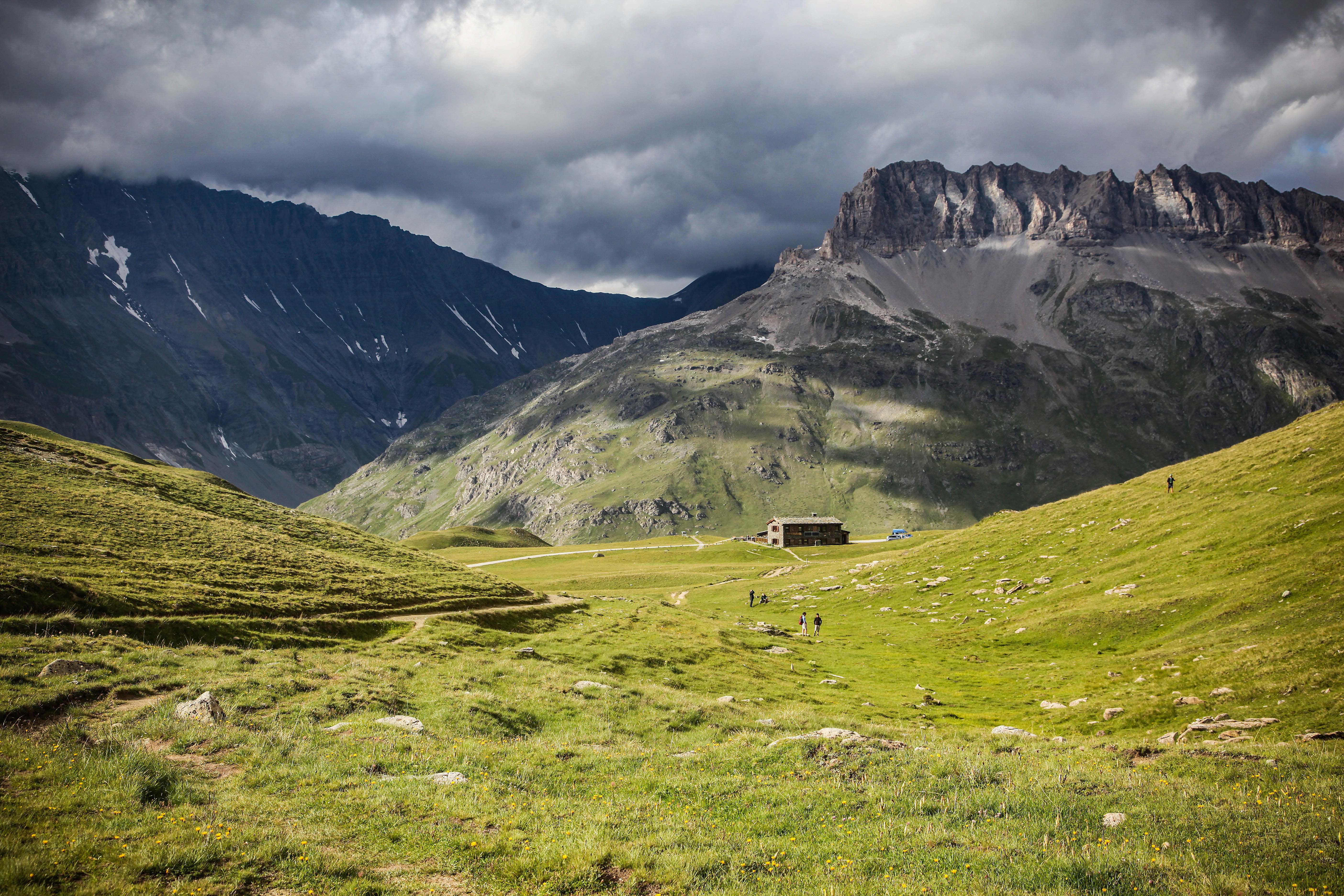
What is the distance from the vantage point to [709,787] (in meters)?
17.5

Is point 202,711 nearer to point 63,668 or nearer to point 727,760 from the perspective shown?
point 63,668

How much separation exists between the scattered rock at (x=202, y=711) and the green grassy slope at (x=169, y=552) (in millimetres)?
16517

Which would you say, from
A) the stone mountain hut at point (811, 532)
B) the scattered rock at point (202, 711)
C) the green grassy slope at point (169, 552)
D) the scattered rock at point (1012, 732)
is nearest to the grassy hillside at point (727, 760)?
the scattered rock at point (202, 711)

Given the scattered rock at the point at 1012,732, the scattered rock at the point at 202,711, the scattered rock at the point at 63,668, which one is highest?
the scattered rock at the point at 63,668

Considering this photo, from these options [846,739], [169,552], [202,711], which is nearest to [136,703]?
[202,711]

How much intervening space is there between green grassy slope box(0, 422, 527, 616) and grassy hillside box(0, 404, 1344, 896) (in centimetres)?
657

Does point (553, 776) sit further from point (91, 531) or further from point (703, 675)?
point (91, 531)

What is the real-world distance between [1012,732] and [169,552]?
53.9 metres

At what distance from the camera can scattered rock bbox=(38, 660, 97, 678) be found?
22594 millimetres

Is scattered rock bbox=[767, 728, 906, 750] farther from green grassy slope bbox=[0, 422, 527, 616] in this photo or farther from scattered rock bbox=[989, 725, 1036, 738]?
green grassy slope bbox=[0, 422, 527, 616]

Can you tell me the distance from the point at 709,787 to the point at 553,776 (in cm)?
471

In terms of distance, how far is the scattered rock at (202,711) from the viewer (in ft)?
69.3

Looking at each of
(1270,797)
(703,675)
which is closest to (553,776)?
(1270,797)

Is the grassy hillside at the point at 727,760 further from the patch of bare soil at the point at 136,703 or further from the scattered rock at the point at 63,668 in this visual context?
the scattered rock at the point at 63,668
